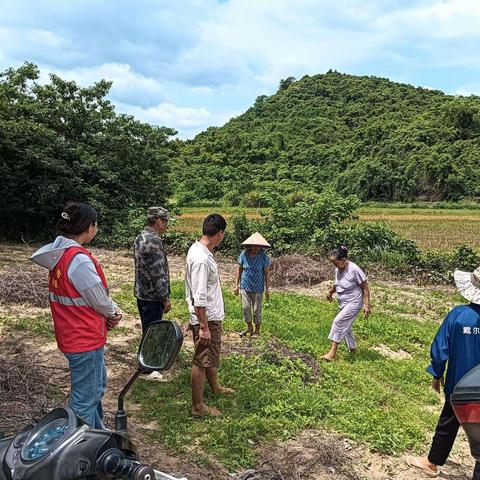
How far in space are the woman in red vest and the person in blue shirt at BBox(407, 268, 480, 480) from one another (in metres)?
2.42

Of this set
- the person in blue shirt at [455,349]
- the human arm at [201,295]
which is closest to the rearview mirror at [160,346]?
the human arm at [201,295]

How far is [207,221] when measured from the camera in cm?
467

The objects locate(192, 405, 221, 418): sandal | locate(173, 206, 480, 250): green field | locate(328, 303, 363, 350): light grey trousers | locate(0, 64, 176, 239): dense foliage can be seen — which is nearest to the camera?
locate(192, 405, 221, 418): sandal

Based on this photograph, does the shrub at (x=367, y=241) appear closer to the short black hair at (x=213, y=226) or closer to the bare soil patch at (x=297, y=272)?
the bare soil patch at (x=297, y=272)

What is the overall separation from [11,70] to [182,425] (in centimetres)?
1719

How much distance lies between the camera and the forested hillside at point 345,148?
5022 cm

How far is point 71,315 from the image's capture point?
10.8 ft

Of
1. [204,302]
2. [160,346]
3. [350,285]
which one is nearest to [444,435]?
[204,302]

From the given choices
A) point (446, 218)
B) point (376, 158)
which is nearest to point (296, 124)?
point (376, 158)

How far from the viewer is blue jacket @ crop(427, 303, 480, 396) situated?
12.6 ft

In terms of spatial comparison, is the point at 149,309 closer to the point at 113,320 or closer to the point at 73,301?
the point at 113,320

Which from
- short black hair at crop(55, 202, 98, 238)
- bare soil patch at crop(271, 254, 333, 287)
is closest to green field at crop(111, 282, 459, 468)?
short black hair at crop(55, 202, 98, 238)

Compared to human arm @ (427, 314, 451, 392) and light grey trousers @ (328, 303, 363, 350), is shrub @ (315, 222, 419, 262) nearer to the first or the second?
light grey trousers @ (328, 303, 363, 350)

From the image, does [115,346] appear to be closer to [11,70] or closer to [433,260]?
[433,260]
